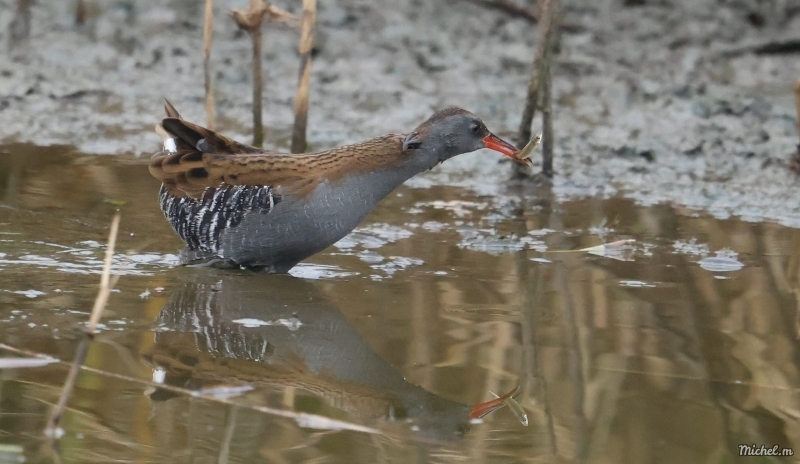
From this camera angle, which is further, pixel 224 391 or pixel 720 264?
pixel 720 264

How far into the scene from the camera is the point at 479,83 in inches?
325

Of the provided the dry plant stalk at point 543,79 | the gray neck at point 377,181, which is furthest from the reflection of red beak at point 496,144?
the dry plant stalk at point 543,79

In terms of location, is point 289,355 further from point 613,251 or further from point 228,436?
point 613,251

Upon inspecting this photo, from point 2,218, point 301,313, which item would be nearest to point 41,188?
point 2,218

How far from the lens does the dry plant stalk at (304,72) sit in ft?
19.2

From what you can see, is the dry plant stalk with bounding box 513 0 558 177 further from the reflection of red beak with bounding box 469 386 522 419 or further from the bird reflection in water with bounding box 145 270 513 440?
the reflection of red beak with bounding box 469 386 522 419

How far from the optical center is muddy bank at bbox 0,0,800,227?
21.5 ft

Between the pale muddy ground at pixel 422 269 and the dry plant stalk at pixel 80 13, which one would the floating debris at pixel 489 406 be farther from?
the dry plant stalk at pixel 80 13

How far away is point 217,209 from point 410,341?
46.7 inches

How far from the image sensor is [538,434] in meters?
Answer: 2.90

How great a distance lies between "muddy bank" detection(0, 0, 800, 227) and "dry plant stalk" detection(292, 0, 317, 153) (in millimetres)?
643

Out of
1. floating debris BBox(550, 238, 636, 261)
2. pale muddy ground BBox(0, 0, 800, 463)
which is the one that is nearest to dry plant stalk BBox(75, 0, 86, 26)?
pale muddy ground BBox(0, 0, 800, 463)

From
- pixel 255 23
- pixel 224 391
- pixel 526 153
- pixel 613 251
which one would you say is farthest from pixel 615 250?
pixel 224 391

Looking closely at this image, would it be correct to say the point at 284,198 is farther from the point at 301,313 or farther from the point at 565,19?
the point at 565,19
